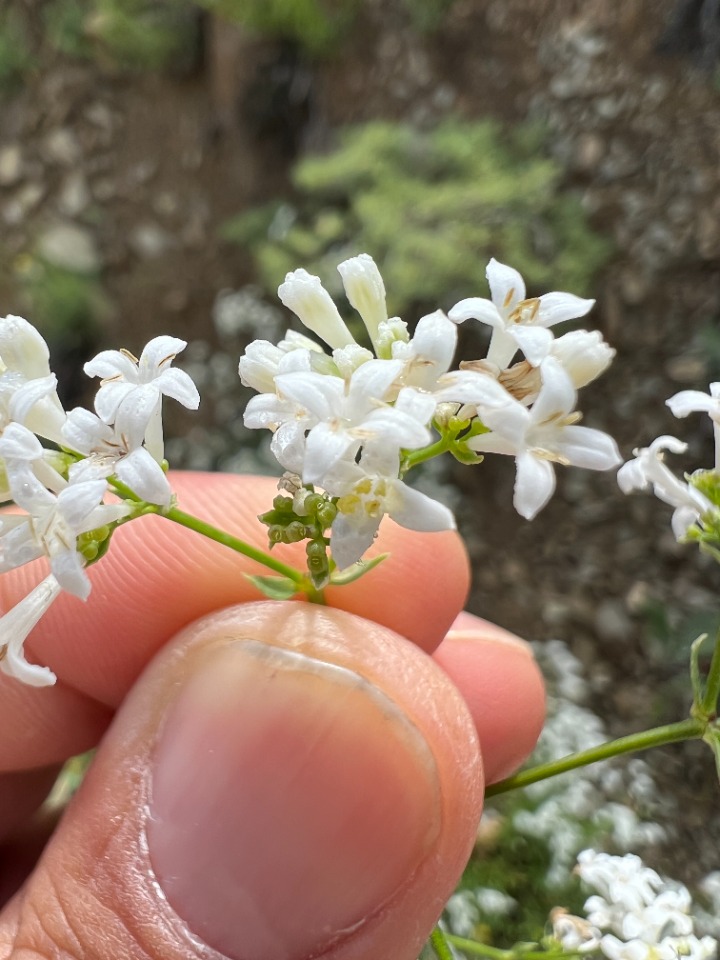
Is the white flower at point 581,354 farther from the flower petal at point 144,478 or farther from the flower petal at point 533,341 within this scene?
the flower petal at point 144,478

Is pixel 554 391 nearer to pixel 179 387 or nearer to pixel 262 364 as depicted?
pixel 262 364

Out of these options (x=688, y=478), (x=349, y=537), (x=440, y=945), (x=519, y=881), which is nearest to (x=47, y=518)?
(x=349, y=537)

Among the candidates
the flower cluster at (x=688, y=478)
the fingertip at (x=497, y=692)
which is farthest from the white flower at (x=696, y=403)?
the fingertip at (x=497, y=692)

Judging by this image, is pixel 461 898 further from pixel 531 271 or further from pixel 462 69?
pixel 462 69

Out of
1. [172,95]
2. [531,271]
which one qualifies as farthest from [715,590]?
[172,95]

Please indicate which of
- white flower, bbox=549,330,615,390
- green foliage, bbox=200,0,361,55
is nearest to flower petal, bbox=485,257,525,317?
white flower, bbox=549,330,615,390

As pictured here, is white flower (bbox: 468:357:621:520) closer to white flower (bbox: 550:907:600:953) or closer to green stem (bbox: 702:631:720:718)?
green stem (bbox: 702:631:720:718)
